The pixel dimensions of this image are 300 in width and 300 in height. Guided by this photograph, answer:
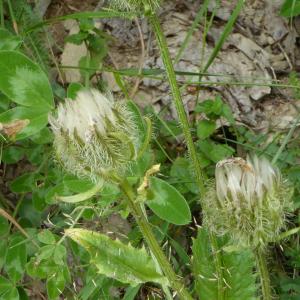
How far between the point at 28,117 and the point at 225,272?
102cm

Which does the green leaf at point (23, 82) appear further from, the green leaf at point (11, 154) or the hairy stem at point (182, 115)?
the green leaf at point (11, 154)

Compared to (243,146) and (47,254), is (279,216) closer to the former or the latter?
(47,254)

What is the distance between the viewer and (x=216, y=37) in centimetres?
399

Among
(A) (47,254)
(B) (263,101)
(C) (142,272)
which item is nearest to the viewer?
(C) (142,272)

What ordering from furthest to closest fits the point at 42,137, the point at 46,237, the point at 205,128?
the point at 205,128, the point at 42,137, the point at 46,237

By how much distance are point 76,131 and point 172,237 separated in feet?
4.12

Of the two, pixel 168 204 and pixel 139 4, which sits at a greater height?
pixel 139 4

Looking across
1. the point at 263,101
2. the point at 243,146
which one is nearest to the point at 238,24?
the point at 263,101

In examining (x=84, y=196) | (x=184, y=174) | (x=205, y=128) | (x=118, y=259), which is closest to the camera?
(x=84, y=196)

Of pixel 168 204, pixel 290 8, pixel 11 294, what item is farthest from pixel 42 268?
pixel 290 8

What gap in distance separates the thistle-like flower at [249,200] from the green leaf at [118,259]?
39cm

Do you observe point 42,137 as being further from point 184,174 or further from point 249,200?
point 249,200

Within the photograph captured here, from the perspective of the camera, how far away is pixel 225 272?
2.54 metres

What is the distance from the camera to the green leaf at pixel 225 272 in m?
2.51
